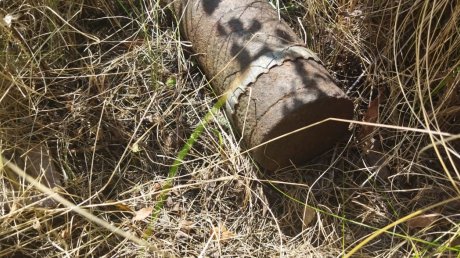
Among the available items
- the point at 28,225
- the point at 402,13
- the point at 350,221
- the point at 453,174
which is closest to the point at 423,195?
the point at 453,174

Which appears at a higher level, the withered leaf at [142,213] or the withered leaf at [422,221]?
the withered leaf at [142,213]

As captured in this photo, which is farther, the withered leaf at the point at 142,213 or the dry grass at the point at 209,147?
the withered leaf at the point at 142,213

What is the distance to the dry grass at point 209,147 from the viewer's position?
81.3 inches

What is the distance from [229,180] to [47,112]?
2.66ft

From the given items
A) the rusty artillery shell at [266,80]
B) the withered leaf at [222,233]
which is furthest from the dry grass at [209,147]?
the rusty artillery shell at [266,80]

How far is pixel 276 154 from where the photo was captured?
6.88 ft

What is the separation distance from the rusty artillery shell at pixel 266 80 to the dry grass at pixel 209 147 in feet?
0.42

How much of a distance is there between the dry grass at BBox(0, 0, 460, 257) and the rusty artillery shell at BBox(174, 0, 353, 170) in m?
0.13

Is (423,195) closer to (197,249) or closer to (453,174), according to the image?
(453,174)

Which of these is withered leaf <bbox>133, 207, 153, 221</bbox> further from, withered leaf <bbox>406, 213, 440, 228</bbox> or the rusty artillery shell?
withered leaf <bbox>406, 213, 440, 228</bbox>

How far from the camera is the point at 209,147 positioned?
2314mm

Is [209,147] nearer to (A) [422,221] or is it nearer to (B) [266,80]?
(B) [266,80]

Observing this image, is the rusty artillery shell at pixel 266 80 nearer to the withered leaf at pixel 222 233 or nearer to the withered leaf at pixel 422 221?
the withered leaf at pixel 222 233

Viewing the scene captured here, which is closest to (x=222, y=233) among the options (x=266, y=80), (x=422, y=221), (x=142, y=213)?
(x=142, y=213)
